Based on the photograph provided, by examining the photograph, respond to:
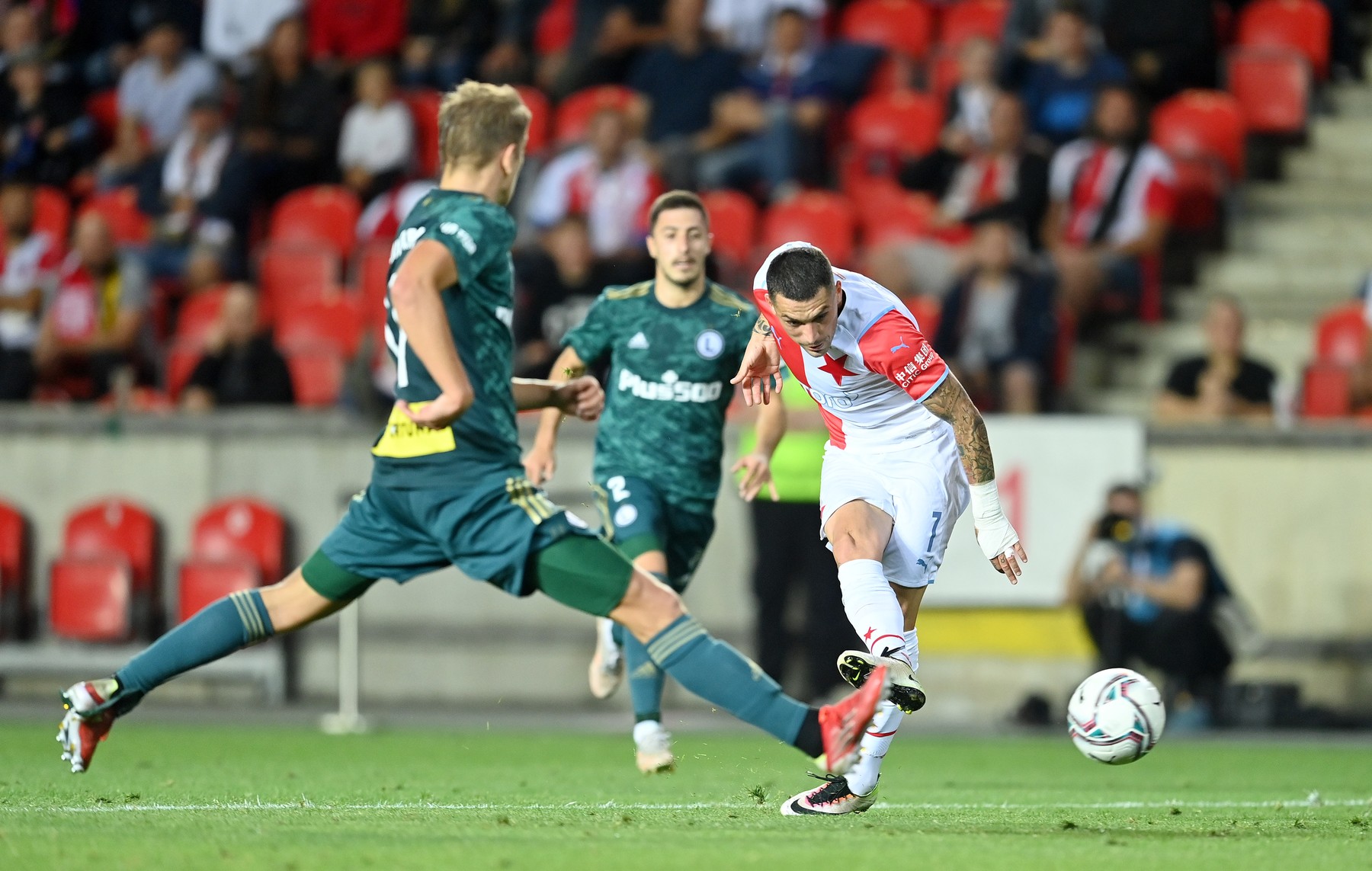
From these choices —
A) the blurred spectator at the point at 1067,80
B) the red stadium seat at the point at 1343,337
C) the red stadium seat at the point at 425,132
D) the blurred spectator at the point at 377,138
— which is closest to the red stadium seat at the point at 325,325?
the blurred spectator at the point at 377,138

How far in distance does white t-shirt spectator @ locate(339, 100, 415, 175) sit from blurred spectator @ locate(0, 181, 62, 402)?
2553 millimetres

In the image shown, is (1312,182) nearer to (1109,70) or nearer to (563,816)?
(1109,70)

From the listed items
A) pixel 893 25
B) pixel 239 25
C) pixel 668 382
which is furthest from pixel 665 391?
pixel 239 25

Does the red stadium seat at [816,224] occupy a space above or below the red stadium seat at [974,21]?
below

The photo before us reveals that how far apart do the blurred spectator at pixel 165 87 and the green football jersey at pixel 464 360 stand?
12377mm

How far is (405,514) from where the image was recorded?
19.5 ft

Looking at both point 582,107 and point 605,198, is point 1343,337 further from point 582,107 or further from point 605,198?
point 582,107

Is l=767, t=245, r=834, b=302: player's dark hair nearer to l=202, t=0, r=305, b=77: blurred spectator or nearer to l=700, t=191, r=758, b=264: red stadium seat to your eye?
l=700, t=191, r=758, b=264: red stadium seat

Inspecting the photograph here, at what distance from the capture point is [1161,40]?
1589 cm

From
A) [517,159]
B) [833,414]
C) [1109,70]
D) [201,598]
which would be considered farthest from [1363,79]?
[517,159]

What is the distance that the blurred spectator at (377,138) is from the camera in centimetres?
1636

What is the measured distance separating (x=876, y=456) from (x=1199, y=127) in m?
9.64

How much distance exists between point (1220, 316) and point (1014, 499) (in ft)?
6.33

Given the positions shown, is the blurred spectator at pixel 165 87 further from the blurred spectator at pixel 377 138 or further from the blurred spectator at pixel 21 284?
the blurred spectator at pixel 377 138
